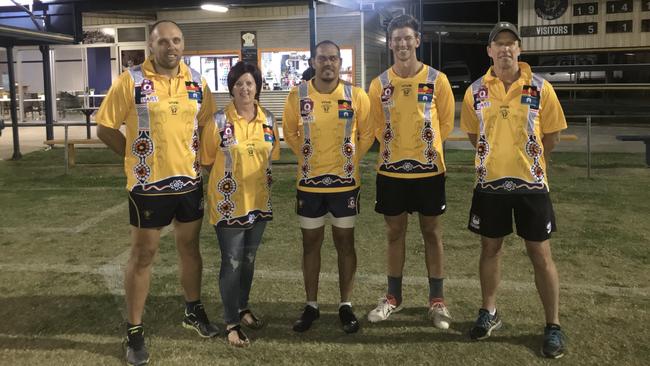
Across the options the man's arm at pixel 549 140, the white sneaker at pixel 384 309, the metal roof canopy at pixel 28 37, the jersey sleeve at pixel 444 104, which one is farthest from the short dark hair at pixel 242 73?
the metal roof canopy at pixel 28 37

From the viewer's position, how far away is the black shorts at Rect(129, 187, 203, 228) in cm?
303

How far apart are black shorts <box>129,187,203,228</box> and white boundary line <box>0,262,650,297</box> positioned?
1377mm

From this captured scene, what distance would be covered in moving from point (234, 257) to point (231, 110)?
828 mm

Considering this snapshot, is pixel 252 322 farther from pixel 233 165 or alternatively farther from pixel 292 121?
pixel 292 121

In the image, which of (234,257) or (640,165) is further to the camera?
(640,165)

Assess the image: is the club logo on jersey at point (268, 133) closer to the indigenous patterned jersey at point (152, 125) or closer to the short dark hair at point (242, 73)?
the short dark hair at point (242, 73)

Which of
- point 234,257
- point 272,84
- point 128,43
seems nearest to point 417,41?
point 234,257

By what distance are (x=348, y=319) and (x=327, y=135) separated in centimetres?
111

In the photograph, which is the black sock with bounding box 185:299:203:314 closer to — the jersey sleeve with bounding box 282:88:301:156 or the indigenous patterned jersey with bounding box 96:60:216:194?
the indigenous patterned jersey with bounding box 96:60:216:194

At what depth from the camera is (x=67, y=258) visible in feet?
16.5

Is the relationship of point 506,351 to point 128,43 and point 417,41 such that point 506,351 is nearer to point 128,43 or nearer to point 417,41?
point 417,41

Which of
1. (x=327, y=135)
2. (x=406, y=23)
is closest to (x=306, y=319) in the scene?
(x=327, y=135)

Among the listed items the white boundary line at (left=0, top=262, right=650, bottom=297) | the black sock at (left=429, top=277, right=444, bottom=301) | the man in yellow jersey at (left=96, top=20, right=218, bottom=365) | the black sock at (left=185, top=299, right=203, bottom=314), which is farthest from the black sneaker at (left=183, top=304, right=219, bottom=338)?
the black sock at (left=429, top=277, right=444, bottom=301)

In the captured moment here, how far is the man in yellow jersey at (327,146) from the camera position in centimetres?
334
